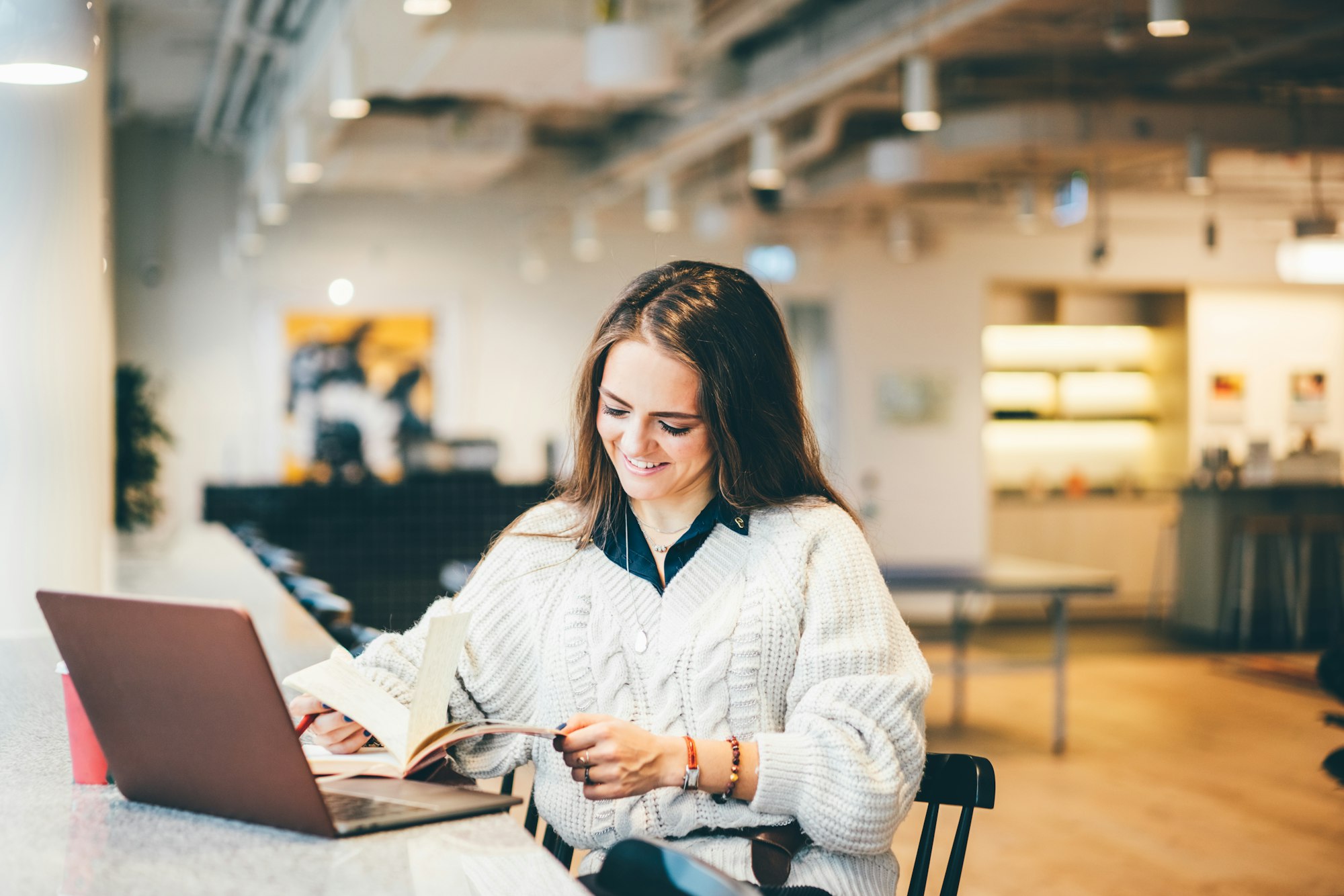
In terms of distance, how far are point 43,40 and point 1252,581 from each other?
28.5 feet

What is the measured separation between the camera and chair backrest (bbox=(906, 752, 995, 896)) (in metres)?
1.67

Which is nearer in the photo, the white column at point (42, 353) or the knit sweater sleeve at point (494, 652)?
the knit sweater sleeve at point (494, 652)

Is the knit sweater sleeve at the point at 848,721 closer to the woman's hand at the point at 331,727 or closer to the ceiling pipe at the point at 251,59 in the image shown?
the woman's hand at the point at 331,727

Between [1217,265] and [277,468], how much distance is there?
7.77 m

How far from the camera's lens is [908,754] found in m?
1.58

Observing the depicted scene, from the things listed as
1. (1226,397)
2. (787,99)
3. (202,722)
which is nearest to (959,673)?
(787,99)

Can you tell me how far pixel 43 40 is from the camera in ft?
6.21

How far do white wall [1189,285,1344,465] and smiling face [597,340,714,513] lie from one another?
33.9 ft

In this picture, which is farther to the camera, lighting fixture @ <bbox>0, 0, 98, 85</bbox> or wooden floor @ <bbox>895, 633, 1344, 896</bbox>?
wooden floor @ <bbox>895, 633, 1344, 896</bbox>

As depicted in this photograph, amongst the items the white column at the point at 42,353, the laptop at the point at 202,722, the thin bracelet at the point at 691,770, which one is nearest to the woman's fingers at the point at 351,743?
the laptop at the point at 202,722

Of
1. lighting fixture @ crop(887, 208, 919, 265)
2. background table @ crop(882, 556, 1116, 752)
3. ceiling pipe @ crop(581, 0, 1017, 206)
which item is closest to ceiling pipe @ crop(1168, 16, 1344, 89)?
ceiling pipe @ crop(581, 0, 1017, 206)

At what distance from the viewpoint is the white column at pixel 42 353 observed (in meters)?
3.11

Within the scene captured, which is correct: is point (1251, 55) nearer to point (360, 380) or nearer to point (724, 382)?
point (724, 382)

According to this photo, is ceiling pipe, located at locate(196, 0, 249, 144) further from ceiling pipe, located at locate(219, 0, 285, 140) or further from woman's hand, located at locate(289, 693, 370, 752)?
woman's hand, located at locate(289, 693, 370, 752)
